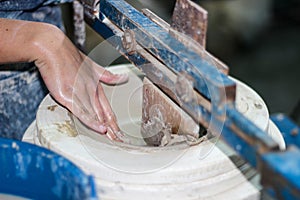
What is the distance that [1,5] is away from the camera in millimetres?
1546

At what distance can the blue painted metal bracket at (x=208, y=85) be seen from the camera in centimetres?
89

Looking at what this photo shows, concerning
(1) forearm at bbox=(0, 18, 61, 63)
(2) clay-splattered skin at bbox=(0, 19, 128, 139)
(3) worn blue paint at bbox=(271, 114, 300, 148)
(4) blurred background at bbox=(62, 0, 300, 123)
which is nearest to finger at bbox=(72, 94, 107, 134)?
(2) clay-splattered skin at bbox=(0, 19, 128, 139)

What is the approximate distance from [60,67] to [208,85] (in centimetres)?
44

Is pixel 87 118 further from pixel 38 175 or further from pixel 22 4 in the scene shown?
pixel 22 4

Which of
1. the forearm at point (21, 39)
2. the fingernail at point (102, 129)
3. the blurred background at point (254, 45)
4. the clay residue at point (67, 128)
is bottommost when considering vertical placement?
the blurred background at point (254, 45)

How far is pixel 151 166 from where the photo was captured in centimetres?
114

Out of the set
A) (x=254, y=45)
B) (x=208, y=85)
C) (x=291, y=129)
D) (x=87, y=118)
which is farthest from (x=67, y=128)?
(x=254, y=45)

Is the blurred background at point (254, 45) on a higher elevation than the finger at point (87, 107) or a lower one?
lower

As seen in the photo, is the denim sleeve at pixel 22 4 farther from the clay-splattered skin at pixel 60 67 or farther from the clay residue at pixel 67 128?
the clay residue at pixel 67 128

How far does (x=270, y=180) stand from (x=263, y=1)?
2877 mm

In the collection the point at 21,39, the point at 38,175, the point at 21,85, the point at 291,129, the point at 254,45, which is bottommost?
the point at 254,45

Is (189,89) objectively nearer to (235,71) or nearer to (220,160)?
(220,160)

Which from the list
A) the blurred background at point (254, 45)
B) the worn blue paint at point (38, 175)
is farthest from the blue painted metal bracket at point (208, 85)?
the blurred background at point (254, 45)

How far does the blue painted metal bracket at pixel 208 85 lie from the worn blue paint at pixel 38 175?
0.27 m
